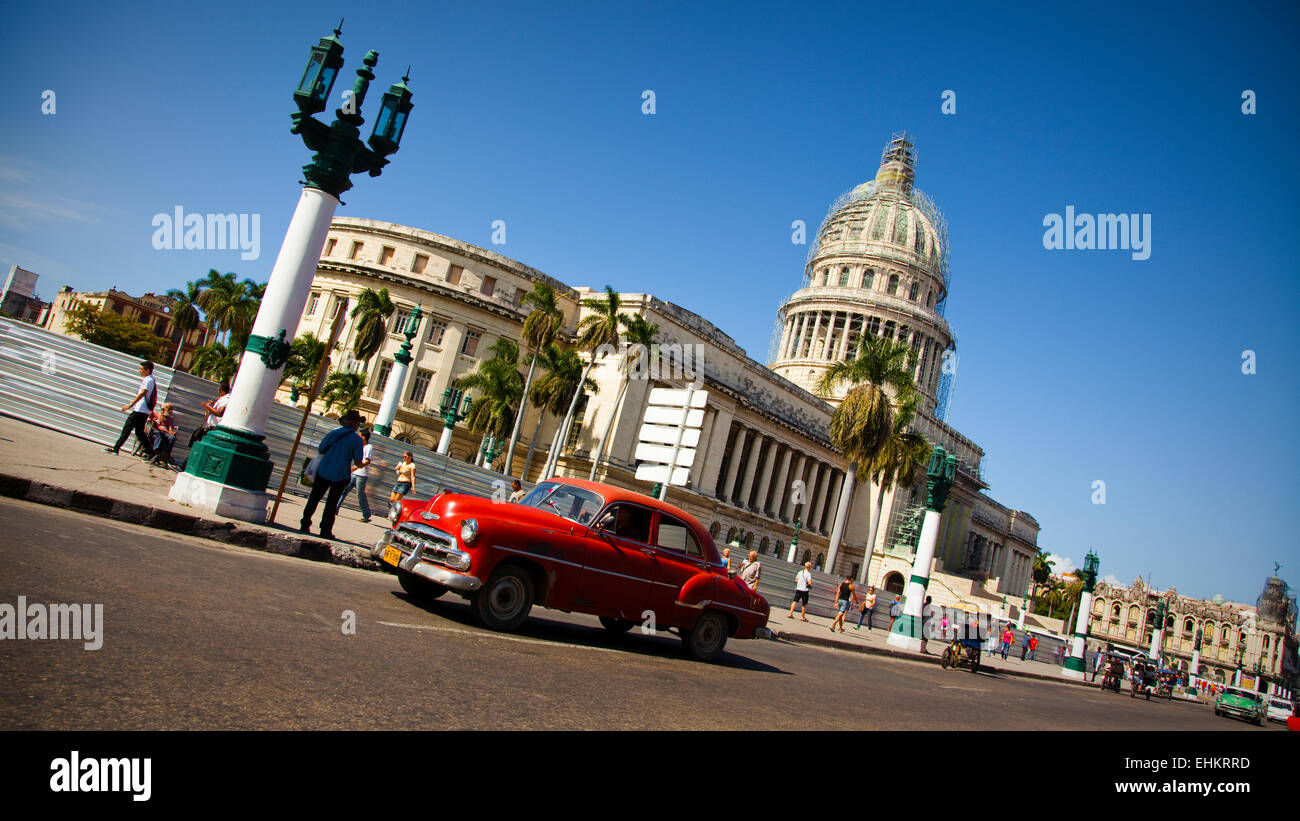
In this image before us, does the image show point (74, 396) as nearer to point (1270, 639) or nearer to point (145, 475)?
point (145, 475)

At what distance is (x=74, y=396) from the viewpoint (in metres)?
18.6

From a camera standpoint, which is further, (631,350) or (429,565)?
(631,350)

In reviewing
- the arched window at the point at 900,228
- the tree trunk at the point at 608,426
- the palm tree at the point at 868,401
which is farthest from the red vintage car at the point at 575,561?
the arched window at the point at 900,228

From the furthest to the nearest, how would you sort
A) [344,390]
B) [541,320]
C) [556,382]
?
[344,390]
[556,382]
[541,320]

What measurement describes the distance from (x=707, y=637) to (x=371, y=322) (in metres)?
38.7

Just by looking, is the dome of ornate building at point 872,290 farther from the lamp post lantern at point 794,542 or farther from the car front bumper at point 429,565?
the car front bumper at point 429,565

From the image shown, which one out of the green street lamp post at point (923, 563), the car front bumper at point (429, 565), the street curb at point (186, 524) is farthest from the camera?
the green street lamp post at point (923, 563)

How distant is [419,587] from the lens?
8.59m

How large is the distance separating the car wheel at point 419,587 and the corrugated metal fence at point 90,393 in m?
9.94

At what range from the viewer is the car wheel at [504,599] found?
25.3 ft


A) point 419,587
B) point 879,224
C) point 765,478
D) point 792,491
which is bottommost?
point 419,587

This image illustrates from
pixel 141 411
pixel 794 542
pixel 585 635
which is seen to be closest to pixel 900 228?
pixel 794 542

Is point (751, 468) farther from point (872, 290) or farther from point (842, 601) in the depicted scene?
point (842, 601)
